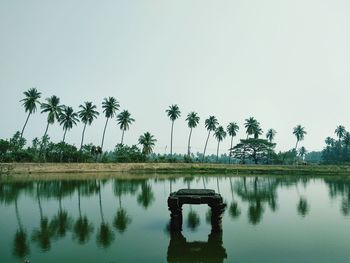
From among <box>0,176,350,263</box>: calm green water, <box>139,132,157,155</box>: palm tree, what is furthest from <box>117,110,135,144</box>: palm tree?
<box>0,176,350,263</box>: calm green water

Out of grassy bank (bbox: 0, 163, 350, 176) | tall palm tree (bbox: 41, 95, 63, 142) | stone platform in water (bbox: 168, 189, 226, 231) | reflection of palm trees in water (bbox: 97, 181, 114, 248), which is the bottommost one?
reflection of palm trees in water (bbox: 97, 181, 114, 248)

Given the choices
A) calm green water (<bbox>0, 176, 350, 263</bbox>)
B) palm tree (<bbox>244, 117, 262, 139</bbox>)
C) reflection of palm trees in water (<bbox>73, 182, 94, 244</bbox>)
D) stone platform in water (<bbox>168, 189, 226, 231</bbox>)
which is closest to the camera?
calm green water (<bbox>0, 176, 350, 263</bbox>)

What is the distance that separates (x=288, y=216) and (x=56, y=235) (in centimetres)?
2139

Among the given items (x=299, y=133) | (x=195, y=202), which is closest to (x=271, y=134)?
(x=299, y=133)

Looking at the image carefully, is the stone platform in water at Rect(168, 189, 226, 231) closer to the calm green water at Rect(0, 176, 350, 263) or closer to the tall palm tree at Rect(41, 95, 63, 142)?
the calm green water at Rect(0, 176, 350, 263)

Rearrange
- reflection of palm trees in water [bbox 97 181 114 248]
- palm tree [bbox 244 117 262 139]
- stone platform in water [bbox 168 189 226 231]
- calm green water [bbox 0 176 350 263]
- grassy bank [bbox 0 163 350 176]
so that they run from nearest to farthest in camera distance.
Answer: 1. calm green water [bbox 0 176 350 263]
2. reflection of palm trees in water [bbox 97 181 114 248]
3. stone platform in water [bbox 168 189 226 231]
4. grassy bank [bbox 0 163 350 176]
5. palm tree [bbox 244 117 262 139]

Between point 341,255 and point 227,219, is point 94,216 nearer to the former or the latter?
point 227,219

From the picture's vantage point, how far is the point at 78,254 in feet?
63.3

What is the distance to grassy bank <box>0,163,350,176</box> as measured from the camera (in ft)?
276

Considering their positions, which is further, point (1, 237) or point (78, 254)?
point (1, 237)

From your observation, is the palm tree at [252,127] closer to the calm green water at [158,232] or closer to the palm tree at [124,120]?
the palm tree at [124,120]

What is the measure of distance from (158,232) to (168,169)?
73650mm

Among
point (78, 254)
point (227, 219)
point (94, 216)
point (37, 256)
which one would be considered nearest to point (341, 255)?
point (227, 219)

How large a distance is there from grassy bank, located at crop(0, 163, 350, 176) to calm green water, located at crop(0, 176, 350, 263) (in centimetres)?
4244
